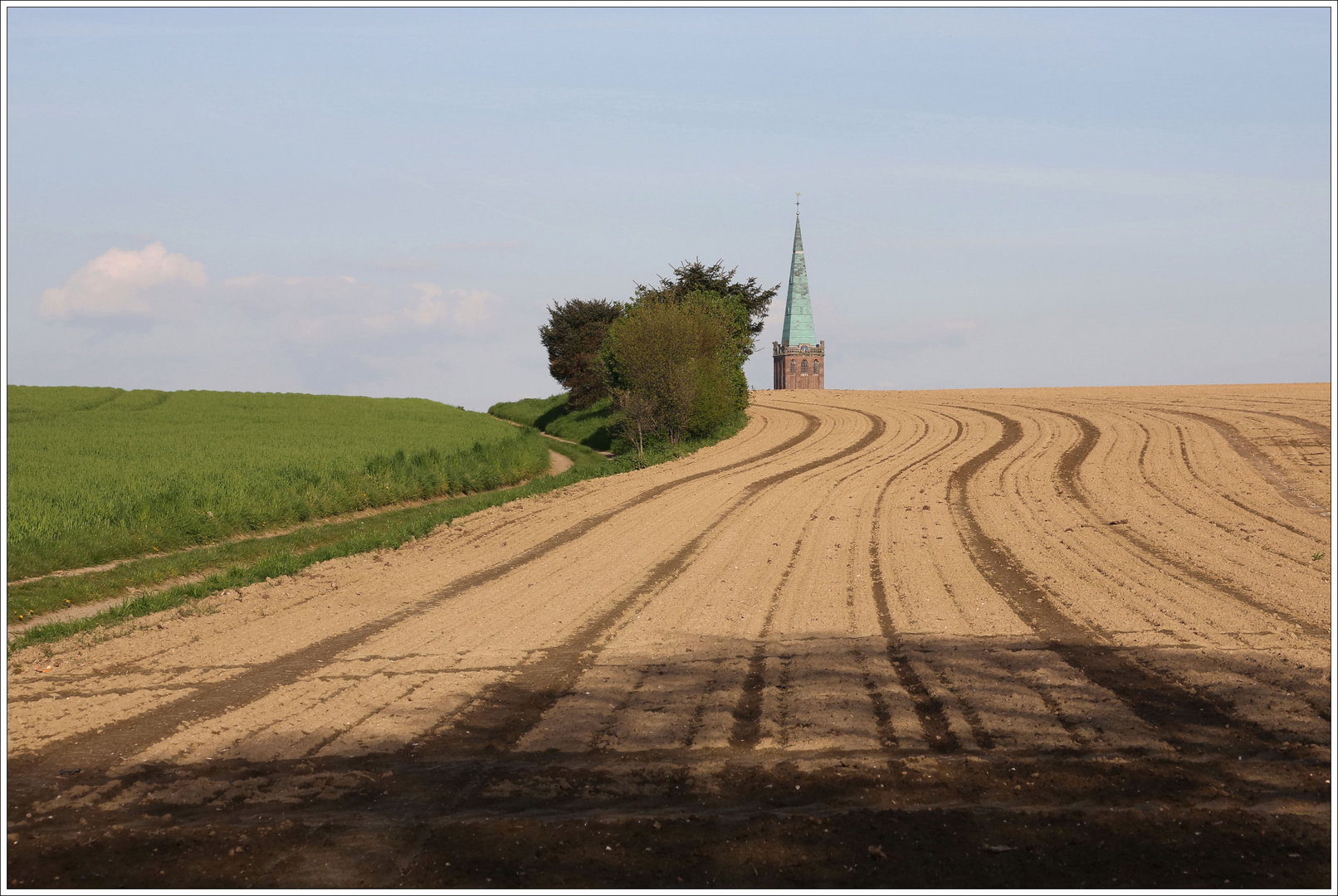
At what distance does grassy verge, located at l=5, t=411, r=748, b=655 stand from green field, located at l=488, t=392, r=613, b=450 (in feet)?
73.0

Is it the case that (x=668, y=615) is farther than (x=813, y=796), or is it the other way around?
(x=668, y=615)

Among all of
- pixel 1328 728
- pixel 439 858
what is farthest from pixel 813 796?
pixel 1328 728

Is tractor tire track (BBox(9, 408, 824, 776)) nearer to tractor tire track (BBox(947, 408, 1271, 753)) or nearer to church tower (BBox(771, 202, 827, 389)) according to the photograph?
tractor tire track (BBox(947, 408, 1271, 753))

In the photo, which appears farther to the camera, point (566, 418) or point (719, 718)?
point (566, 418)

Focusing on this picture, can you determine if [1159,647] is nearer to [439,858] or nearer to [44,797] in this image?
[439,858]

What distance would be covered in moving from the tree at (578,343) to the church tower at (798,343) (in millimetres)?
53924

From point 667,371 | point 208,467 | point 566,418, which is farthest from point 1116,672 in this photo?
point 566,418

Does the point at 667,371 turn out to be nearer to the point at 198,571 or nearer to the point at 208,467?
the point at 208,467

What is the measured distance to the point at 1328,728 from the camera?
737 centimetres

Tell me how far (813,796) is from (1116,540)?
40.6ft

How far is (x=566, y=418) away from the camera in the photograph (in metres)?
58.1

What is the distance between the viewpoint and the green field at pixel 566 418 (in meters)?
49.2

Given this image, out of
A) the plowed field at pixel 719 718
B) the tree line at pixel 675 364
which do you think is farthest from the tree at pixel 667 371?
the plowed field at pixel 719 718

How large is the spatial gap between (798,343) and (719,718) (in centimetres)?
10825
